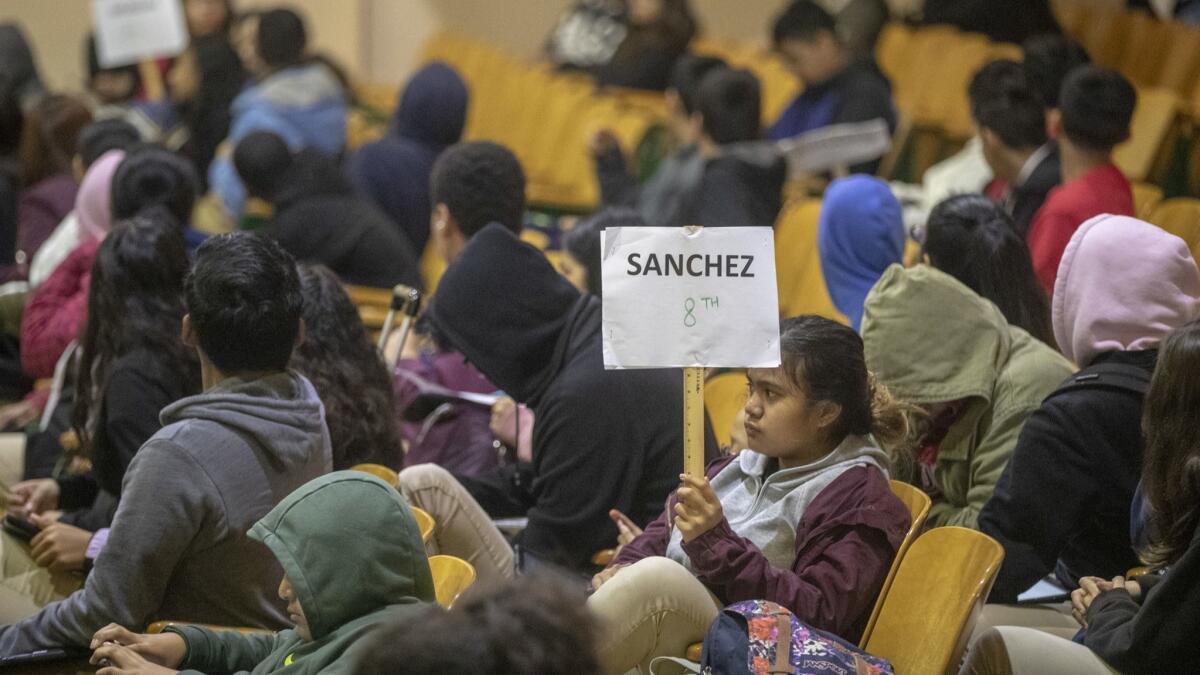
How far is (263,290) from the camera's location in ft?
9.50

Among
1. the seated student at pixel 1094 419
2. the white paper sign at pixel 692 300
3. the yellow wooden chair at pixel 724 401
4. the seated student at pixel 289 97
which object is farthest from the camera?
the seated student at pixel 289 97

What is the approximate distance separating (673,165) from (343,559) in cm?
394

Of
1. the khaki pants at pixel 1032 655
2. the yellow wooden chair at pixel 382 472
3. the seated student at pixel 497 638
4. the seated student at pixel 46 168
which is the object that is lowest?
the seated student at pixel 46 168

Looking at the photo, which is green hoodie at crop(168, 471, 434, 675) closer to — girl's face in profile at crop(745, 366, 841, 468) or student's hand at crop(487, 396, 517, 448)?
girl's face in profile at crop(745, 366, 841, 468)

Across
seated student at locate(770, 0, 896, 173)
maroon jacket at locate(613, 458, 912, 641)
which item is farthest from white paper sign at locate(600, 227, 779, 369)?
seated student at locate(770, 0, 896, 173)

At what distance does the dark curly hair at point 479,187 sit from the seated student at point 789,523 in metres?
1.27

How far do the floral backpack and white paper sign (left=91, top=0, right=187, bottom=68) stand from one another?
4926mm

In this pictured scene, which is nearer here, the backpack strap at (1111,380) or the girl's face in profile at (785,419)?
the girl's face in profile at (785,419)

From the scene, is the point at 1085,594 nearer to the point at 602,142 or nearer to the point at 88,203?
the point at 88,203

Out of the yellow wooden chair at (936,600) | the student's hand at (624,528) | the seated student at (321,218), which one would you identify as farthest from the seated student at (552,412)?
the seated student at (321,218)

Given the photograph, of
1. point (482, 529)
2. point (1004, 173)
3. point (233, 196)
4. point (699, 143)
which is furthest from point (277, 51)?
point (482, 529)

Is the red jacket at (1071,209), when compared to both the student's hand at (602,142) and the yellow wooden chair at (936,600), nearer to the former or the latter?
the yellow wooden chair at (936,600)

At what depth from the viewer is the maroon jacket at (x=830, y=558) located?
2693 mm

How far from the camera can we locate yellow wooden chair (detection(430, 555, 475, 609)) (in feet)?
9.11
